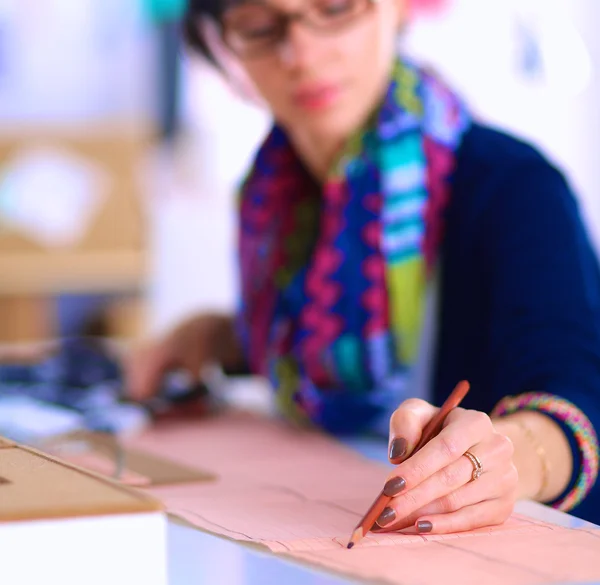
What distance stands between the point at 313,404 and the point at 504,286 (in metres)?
0.30

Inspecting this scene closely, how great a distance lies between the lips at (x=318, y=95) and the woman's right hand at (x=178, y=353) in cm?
46

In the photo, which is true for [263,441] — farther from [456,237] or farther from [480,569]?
[480,569]

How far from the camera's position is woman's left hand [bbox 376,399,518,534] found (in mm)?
637

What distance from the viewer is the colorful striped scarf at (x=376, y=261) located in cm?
118

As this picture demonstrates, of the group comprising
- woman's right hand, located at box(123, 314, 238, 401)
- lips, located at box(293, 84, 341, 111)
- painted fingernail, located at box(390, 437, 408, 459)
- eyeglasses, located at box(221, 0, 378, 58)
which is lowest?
woman's right hand, located at box(123, 314, 238, 401)

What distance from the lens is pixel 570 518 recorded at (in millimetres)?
697

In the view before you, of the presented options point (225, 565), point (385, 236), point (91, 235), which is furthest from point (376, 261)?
point (91, 235)

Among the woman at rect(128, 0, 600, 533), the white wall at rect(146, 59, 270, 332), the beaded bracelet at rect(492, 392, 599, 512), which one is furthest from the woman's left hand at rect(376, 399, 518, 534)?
the white wall at rect(146, 59, 270, 332)

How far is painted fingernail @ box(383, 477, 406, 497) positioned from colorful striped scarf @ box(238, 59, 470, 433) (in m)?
0.54

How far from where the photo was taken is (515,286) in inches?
39.2

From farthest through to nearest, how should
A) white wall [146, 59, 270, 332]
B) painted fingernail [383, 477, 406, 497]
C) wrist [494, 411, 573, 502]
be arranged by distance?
white wall [146, 59, 270, 332]
wrist [494, 411, 573, 502]
painted fingernail [383, 477, 406, 497]

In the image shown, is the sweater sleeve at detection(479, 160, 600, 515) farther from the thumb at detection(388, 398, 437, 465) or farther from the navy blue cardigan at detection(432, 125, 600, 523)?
the thumb at detection(388, 398, 437, 465)

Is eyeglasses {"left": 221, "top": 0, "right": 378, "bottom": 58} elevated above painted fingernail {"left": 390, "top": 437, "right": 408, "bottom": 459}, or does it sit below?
above

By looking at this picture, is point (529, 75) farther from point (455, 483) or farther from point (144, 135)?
point (455, 483)
